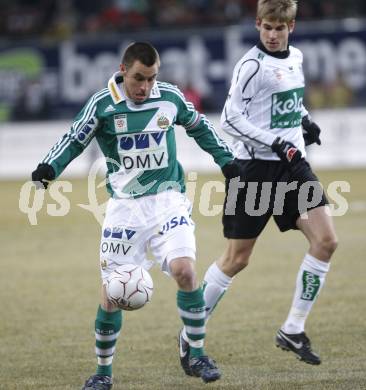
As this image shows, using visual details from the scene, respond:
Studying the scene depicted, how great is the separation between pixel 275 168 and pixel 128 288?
5.46 ft

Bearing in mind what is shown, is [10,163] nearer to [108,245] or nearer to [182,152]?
[182,152]

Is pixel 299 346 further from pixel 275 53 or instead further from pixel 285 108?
pixel 275 53

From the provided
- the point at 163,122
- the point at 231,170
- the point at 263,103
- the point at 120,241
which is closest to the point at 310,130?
the point at 263,103

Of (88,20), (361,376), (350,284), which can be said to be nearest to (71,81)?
(88,20)

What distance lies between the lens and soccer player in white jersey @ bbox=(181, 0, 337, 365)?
702cm

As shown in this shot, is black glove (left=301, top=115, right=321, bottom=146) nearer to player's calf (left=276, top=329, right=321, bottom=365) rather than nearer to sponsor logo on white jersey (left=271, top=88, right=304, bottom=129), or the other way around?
sponsor logo on white jersey (left=271, top=88, right=304, bottom=129)

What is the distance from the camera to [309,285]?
7.08 metres

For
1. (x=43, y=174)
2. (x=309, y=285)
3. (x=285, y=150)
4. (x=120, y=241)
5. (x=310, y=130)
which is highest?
(x=43, y=174)

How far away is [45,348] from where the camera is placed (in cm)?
775

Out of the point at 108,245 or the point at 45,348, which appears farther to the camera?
the point at 45,348

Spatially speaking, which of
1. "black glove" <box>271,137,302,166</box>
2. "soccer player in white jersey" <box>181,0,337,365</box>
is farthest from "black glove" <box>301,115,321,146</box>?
"black glove" <box>271,137,302,166</box>

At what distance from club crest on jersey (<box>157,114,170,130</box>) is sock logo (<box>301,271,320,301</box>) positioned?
1.50m

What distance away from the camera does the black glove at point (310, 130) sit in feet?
25.0

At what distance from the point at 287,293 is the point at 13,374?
12.2 feet
